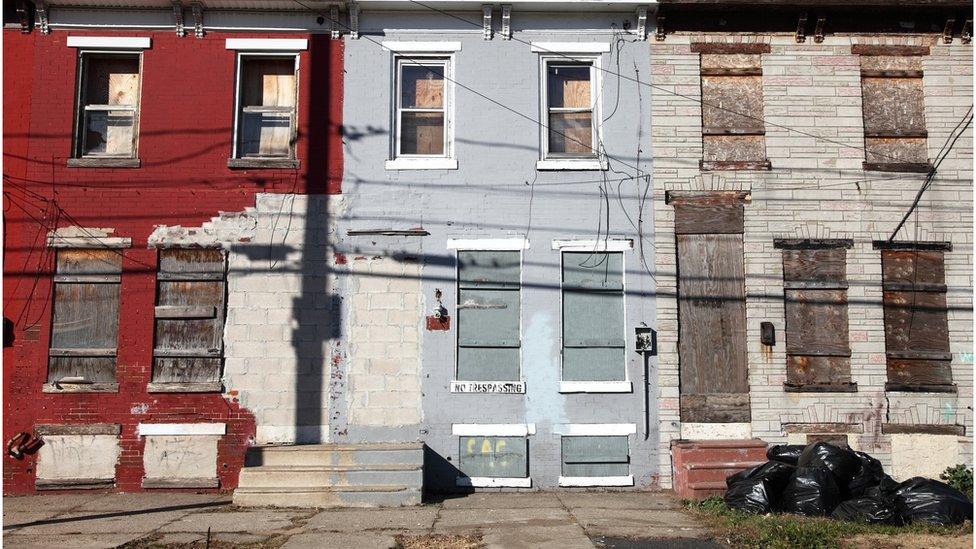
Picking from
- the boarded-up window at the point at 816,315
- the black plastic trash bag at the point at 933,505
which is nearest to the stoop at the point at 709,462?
the boarded-up window at the point at 816,315

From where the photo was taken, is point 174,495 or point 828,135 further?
point 828,135

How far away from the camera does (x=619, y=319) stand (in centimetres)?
1197

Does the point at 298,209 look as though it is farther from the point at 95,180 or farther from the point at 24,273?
the point at 24,273

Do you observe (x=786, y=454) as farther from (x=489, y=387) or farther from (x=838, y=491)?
(x=489, y=387)

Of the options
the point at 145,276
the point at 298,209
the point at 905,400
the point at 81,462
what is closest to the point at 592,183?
the point at 298,209

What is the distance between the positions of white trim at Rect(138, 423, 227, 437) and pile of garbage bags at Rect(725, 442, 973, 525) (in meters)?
6.66

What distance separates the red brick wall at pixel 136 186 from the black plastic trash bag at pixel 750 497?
6.28 meters

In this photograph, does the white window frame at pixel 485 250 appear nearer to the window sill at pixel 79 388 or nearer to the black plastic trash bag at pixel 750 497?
the black plastic trash bag at pixel 750 497

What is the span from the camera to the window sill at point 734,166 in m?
12.1

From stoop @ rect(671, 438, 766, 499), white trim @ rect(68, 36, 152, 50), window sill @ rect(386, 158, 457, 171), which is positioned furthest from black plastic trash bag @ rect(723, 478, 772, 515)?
white trim @ rect(68, 36, 152, 50)

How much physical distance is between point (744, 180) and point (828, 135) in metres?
1.38

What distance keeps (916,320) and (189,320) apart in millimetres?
10009

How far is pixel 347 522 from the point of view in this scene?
30.9 feet

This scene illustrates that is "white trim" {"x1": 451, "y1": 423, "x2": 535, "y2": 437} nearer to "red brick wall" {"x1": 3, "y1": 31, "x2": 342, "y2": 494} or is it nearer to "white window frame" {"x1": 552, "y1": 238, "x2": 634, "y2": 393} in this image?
"white window frame" {"x1": 552, "y1": 238, "x2": 634, "y2": 393}
